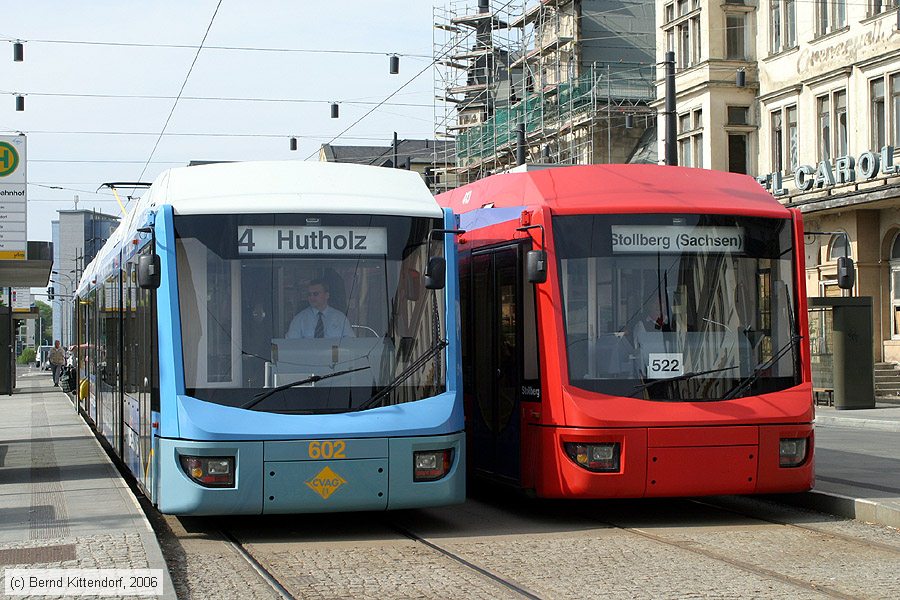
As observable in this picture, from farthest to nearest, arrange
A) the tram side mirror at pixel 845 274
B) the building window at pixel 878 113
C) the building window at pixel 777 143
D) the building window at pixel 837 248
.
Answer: the building window at pixel 777 143
the building window at pixel 837 248
the building window at pixel 878 113
the tram side mirror at pixel 845 274

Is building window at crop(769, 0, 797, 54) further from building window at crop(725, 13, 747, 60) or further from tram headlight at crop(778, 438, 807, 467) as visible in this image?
tram headlight at crop(778, 438, 807, 467)

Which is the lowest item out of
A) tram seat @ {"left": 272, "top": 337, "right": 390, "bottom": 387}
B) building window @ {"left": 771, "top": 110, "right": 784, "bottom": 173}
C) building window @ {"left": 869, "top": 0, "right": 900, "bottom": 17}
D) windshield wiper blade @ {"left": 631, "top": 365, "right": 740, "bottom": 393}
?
windshield wiper blade @ {"left": 631, "top": 365, "right": 740, "bottom": 393}

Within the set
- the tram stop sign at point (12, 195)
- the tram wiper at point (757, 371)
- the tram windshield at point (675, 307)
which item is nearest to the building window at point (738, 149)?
the tram stop sign at point (12, 195)

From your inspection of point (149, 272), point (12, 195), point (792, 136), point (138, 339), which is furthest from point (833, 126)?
point (149, 272)

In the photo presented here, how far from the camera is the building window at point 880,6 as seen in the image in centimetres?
3316

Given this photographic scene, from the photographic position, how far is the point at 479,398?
44.3ft

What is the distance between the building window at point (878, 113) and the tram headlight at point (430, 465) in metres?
25.1

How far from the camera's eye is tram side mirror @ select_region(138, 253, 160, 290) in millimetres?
10625

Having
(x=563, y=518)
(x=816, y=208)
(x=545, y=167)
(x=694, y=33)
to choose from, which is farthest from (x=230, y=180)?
(x=694, y=33)

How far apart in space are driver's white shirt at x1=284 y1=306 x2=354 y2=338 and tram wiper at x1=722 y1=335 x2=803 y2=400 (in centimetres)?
311

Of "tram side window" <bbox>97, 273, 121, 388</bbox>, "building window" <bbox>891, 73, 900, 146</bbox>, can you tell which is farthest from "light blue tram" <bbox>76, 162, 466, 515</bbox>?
"building window" <bbox>891, 73, 900, 146</bbox>

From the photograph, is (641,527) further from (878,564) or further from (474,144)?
(474,144)

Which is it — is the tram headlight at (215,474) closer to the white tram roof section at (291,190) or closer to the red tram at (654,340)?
the white tram roof section at (291,190)

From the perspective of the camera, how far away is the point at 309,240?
1102 cm
